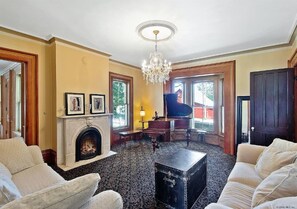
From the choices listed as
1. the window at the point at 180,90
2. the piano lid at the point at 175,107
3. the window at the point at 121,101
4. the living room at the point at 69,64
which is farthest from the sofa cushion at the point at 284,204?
the window at the point at 180,90

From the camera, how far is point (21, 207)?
2.72 ft

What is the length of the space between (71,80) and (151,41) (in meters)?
2.10

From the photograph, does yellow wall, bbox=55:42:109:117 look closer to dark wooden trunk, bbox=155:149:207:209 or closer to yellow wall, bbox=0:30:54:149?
yellow wall, bbox=0:30:54:149

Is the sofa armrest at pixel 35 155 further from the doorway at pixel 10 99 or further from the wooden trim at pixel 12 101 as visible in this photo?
the wooden trim at pixel 12 101

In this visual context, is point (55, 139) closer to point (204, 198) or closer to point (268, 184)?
point (204, 198)

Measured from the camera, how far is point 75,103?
12.8 ft

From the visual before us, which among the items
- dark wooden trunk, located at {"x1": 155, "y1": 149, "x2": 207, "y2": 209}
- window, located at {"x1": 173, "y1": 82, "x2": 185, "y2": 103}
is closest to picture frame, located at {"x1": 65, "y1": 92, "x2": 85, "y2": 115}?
dark wooden trunk, located at {"x1": 155, "y1": 149, "x2": 207, "y2": 209}

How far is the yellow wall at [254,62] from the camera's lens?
A: 397 cm

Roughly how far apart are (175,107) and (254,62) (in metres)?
2.52

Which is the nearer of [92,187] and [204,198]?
[92,187]

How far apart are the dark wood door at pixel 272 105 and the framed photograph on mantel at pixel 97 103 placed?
12.4 ft

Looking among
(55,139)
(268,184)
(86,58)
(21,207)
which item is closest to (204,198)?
(268,184)

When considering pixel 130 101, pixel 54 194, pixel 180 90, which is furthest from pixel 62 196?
pixel 180 90

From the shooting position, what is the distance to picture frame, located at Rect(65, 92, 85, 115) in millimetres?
3771
